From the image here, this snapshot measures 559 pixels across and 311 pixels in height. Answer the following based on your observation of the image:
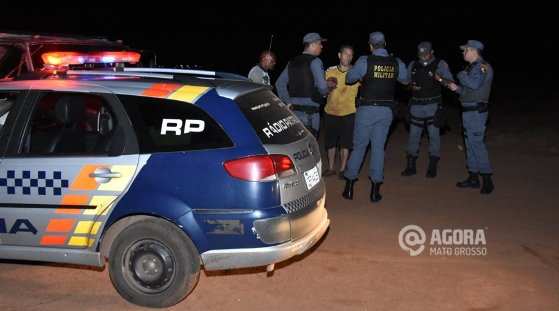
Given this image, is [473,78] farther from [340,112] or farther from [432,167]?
[340,112]

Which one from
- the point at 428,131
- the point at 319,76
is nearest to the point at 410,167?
the point at 428,131

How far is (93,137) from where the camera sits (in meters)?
5.23

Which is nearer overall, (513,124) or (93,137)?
(93,137)

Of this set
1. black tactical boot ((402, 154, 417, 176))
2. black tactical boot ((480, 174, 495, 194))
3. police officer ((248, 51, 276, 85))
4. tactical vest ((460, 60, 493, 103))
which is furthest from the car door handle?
black tactical boot ((402, 154, 417, 176))

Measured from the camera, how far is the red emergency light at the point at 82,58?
603 centimetres

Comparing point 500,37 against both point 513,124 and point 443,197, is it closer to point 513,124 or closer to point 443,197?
point 513,124

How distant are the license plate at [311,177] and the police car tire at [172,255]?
0.99m

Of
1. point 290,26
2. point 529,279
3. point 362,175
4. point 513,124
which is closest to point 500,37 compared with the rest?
point 290,26

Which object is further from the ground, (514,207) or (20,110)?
(20,110)

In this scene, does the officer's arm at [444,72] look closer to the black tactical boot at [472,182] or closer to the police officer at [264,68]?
the black tactical boot at [472,182]

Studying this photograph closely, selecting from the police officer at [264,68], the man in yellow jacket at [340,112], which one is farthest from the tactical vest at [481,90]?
the police officer at [264,68]

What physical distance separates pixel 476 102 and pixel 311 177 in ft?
13.5

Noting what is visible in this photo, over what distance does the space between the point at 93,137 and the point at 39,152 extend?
16.5 inches

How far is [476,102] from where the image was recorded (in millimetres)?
8641
